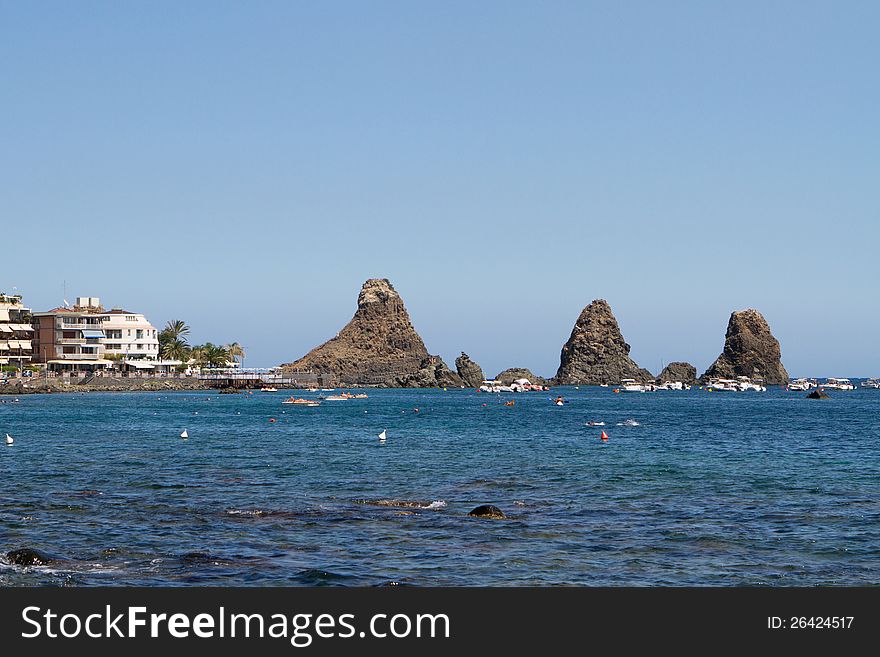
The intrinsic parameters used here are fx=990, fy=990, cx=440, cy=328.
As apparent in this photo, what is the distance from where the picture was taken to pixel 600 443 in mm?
66500

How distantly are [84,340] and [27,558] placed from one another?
180752 mm

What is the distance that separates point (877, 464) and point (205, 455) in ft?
119

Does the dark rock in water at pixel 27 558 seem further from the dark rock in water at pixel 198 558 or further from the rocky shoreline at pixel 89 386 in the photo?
the rocky shoreline at pixel 89 386

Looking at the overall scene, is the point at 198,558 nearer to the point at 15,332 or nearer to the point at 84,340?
the point at 15,332

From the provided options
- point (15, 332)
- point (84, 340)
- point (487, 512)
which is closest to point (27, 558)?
point (487, 512)

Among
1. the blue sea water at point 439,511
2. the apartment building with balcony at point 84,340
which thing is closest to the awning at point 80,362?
the apartment building with balcony at point 84,340

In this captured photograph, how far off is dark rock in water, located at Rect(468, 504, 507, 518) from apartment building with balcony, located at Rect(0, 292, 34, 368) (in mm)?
169659

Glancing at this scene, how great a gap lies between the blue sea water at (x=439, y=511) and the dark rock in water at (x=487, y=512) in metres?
0.53

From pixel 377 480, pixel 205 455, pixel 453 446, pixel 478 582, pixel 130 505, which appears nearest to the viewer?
pixel 478 582

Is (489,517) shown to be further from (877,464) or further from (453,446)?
(453,446)

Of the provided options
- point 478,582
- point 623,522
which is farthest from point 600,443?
point 478,582

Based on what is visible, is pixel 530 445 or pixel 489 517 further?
pixel 530 445
